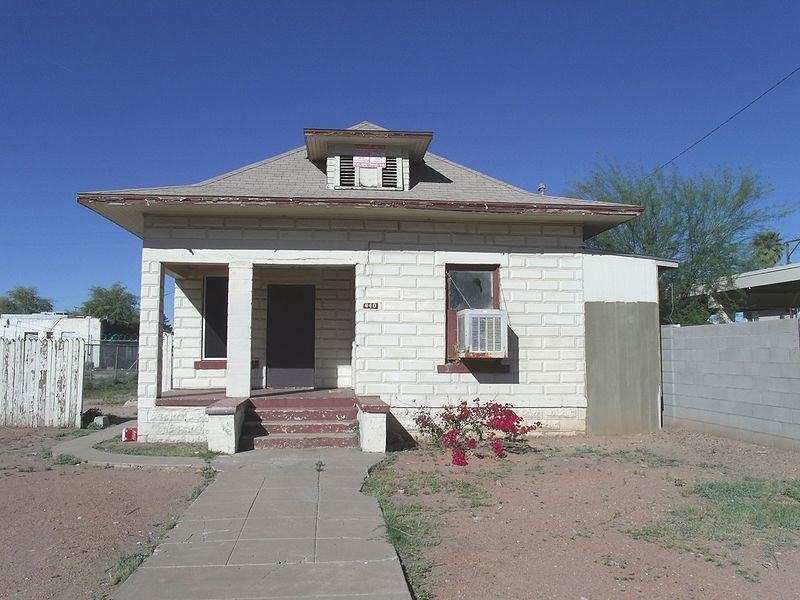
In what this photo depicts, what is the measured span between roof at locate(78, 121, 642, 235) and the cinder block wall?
8.47 ft

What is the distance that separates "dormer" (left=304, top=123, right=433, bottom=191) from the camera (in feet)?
39.4

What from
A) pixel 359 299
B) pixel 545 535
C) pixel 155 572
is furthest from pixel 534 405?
pixel 155 572

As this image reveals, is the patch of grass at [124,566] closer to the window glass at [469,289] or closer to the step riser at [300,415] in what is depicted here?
the step riser at [300,415]

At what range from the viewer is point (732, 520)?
6172mm

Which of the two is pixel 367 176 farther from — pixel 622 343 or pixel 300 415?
pixel 622 343

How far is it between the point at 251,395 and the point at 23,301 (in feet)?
295

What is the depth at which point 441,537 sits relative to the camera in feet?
19.1

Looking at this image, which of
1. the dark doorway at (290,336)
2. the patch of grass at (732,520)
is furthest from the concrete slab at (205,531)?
the dark doorway at (290,336)

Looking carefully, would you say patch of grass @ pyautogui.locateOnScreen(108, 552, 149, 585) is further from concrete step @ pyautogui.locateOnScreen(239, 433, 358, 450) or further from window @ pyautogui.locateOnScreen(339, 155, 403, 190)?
window @ pyautogui.locateOnScreen(339, 155, 403, 190)

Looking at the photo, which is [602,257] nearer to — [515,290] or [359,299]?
[515,290]

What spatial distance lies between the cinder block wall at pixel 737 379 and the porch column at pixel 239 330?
7614 mm

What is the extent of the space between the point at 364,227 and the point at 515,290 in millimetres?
2903

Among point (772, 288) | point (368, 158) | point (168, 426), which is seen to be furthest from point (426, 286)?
point (772, 288)

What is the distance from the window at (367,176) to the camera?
39.7 ft
